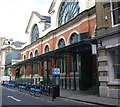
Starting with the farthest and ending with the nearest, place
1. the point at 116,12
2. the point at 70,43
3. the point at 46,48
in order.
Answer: the point at 46,48
the point at 70,43
the point at 116,12

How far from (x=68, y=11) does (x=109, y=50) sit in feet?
55.0

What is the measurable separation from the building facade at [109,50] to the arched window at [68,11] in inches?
485

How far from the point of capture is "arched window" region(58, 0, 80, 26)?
31205 millimetres

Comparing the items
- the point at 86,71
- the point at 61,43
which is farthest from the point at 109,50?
the point at 61,43

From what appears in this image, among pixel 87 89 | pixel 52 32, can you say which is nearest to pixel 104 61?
pixel 87 89

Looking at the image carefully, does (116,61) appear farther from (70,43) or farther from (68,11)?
(68,11)

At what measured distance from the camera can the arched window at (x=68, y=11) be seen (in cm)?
3120

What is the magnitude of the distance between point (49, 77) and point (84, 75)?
36.8 ft

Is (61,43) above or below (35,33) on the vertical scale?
below

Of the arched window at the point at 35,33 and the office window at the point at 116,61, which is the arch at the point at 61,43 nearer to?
the arched window at the point at 35,33

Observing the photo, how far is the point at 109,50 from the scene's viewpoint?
17.8 meters

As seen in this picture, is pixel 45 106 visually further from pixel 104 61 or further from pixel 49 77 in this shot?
pixel 49 77

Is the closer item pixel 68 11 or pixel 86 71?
pixel 86 71

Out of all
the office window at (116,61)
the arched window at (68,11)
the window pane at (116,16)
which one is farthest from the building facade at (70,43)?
the window pane at (116,16)
